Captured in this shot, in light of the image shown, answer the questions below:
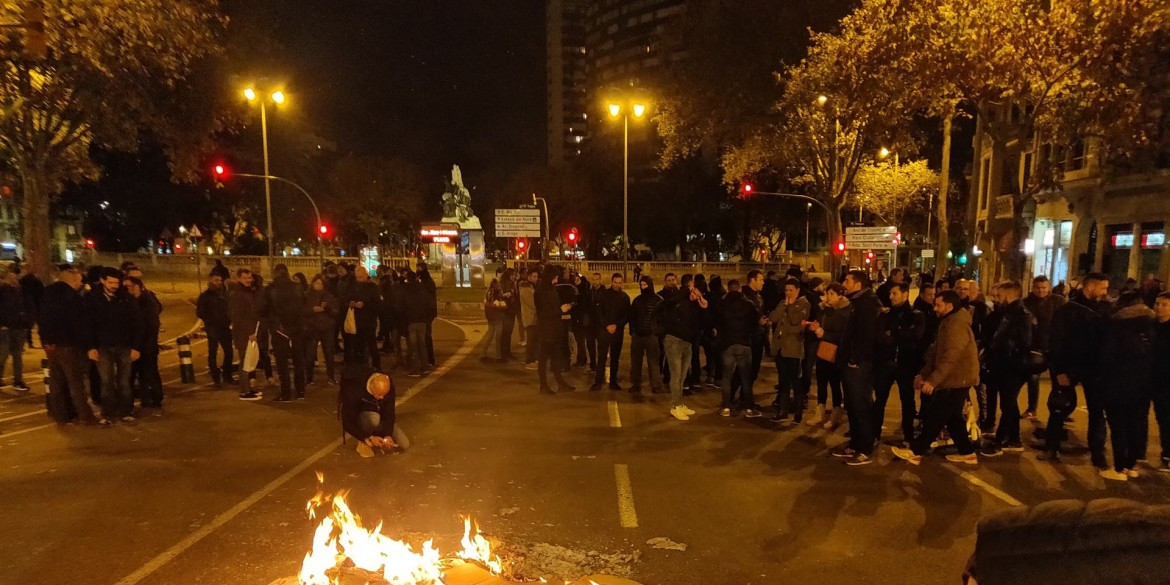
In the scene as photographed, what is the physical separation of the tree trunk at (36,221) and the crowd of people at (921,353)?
573 inches

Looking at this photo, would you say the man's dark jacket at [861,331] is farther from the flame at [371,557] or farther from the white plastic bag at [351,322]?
the white plastic bag at [351,322]

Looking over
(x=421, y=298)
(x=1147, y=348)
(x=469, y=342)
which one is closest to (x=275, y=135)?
(x=469, y=342)

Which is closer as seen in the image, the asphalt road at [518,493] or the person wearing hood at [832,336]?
the asphalt road at [518,493]

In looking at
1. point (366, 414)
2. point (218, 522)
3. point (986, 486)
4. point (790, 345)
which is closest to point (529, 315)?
point (790, 345)

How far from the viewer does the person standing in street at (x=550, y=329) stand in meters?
9.12

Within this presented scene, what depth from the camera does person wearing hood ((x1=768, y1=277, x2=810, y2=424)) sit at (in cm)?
753

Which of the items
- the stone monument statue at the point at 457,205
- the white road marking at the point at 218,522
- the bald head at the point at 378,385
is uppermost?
the stone monument statue at the point at 457,205

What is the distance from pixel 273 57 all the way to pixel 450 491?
18.6 m

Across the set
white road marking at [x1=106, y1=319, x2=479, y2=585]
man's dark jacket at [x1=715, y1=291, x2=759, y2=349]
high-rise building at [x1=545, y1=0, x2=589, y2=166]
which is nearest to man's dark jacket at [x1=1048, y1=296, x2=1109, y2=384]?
man's dark jacket at [x1=715, y1=291, x2=759, y2=349]

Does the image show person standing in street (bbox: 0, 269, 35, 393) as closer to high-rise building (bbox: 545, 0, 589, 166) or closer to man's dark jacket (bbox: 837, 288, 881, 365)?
man's dark jacket (bbox: 837, 288, 881, 365)

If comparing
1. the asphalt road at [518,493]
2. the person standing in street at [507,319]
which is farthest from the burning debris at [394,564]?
the person standing in street at [507,319]

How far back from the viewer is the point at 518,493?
5.40 m

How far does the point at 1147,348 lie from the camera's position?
555 centimetres

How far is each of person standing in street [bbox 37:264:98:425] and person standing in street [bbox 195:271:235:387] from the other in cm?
210
